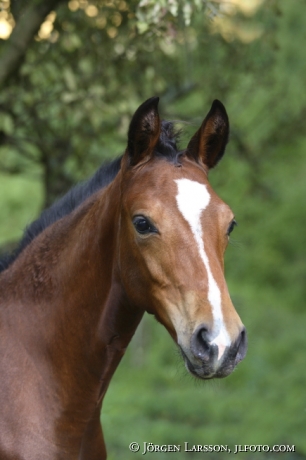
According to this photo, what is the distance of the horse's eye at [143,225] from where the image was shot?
2.97 meters

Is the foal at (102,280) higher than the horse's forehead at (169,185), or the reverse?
the horse's forehead at (169,185)

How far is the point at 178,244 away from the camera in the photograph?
289cm

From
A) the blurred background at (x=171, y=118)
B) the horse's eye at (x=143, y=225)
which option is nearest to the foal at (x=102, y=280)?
the horse's eye at (x=143, y=225)

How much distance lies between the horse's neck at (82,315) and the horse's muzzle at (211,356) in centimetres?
64

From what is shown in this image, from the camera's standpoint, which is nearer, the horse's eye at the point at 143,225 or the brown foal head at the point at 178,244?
the brown foal head at the point at 178,244

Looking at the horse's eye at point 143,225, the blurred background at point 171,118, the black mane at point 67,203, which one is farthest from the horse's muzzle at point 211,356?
the black mane at point 67,203

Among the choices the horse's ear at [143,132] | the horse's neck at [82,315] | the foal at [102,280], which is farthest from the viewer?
the horse's neck at [82,315]

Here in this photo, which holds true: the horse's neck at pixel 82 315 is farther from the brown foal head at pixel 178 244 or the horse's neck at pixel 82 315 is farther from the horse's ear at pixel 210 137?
the horse's ear at pixel 210 137

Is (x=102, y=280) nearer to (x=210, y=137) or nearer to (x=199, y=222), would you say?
(x=199, y=222)

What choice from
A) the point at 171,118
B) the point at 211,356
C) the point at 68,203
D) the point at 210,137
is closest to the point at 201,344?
the point at 211,356

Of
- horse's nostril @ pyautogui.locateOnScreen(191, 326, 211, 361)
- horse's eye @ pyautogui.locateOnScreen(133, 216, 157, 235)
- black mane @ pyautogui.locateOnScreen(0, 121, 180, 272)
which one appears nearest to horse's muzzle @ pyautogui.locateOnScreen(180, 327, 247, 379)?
horse's nostril @ pyautogui.locateOnScreen(191, 326, 211, 361)

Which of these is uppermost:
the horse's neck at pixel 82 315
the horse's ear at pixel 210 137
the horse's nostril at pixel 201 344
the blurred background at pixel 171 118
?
the horse's ear at pixel 210 137

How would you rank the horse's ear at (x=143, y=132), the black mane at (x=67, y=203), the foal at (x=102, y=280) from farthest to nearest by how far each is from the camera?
1. the black mane at (x=67, y=203)
2. the horse's ear at (x=143, y=132)
3. the foal at (x=102, y=280)

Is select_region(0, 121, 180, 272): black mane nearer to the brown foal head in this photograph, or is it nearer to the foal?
the foal
